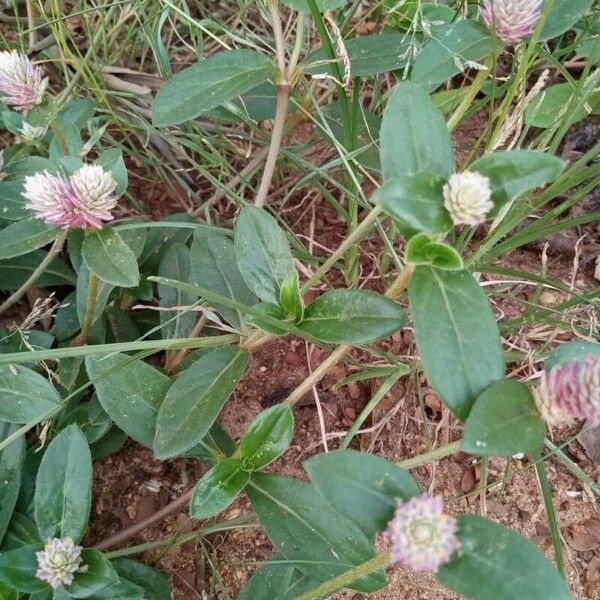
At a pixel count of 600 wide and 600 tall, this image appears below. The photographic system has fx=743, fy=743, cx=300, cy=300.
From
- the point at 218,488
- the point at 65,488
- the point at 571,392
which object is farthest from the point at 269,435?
the point at 571,392

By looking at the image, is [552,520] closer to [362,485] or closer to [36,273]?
[362,485]

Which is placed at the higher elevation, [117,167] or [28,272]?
[117,167]

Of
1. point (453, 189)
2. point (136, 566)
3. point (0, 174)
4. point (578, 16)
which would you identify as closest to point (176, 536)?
point (136, 566)

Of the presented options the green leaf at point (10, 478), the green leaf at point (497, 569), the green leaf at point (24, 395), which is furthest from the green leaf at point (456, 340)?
the green leaf at point (10, 478)

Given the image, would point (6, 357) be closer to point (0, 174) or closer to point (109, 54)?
point (0, 174)

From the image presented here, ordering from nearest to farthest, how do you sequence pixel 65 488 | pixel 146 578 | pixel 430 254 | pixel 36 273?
pixel 430 254, pixel 65 488, pixel 146 578, pixel 36 273

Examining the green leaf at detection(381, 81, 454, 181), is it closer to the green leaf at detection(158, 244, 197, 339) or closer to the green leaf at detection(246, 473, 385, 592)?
the green leaf at detection(246, 473, 385, 592)

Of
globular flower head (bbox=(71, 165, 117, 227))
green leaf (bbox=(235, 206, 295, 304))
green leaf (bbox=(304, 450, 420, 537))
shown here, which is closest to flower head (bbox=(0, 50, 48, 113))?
globular flower head (bbox=(71, 165, 117, 227))
